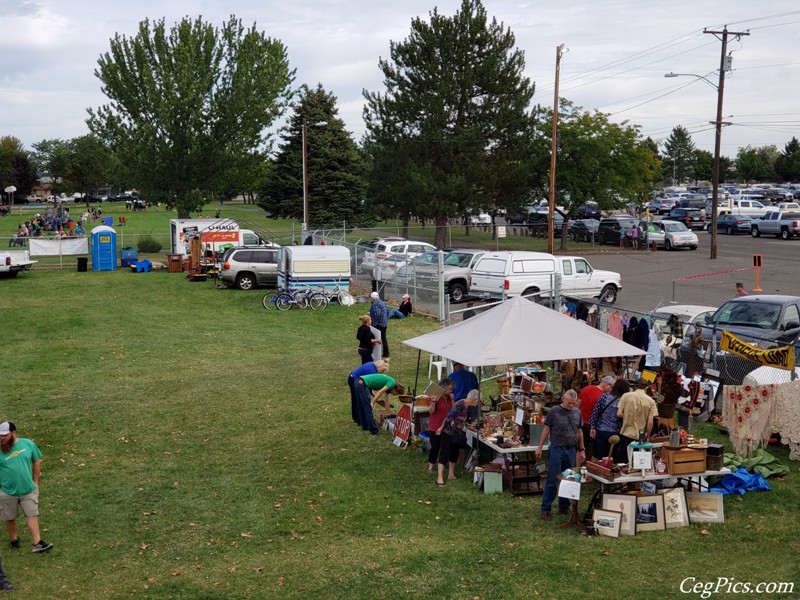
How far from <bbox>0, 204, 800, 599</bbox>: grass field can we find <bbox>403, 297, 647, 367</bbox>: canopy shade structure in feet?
5.91

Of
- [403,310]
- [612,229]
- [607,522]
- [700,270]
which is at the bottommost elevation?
[607,522]

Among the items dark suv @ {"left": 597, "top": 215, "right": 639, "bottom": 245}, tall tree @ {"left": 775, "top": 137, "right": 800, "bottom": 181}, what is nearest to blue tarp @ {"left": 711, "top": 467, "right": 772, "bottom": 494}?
dark suv @ {"left": 597, "top": 215, "right": 639, "bottom": 245}

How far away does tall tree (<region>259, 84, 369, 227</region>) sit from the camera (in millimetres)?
59781

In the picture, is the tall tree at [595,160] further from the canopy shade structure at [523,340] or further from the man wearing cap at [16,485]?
the man wearing cap at [16,485]

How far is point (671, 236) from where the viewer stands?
5031 cm

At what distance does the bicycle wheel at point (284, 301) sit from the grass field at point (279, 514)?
938 centimetres

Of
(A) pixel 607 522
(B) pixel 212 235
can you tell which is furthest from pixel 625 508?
(B) pixel 212 235

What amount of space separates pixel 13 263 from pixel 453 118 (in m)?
24.6

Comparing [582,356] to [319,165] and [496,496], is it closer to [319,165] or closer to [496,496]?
[496,496]

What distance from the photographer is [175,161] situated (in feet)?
166

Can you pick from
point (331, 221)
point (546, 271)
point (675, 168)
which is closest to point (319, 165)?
point (331, 221)

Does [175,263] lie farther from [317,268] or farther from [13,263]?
[317,268]

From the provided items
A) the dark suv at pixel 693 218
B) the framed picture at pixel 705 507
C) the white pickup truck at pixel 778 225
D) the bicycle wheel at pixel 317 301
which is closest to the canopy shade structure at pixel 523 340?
the framed picture at pixel 705 507

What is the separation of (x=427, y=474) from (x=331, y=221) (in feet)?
159
